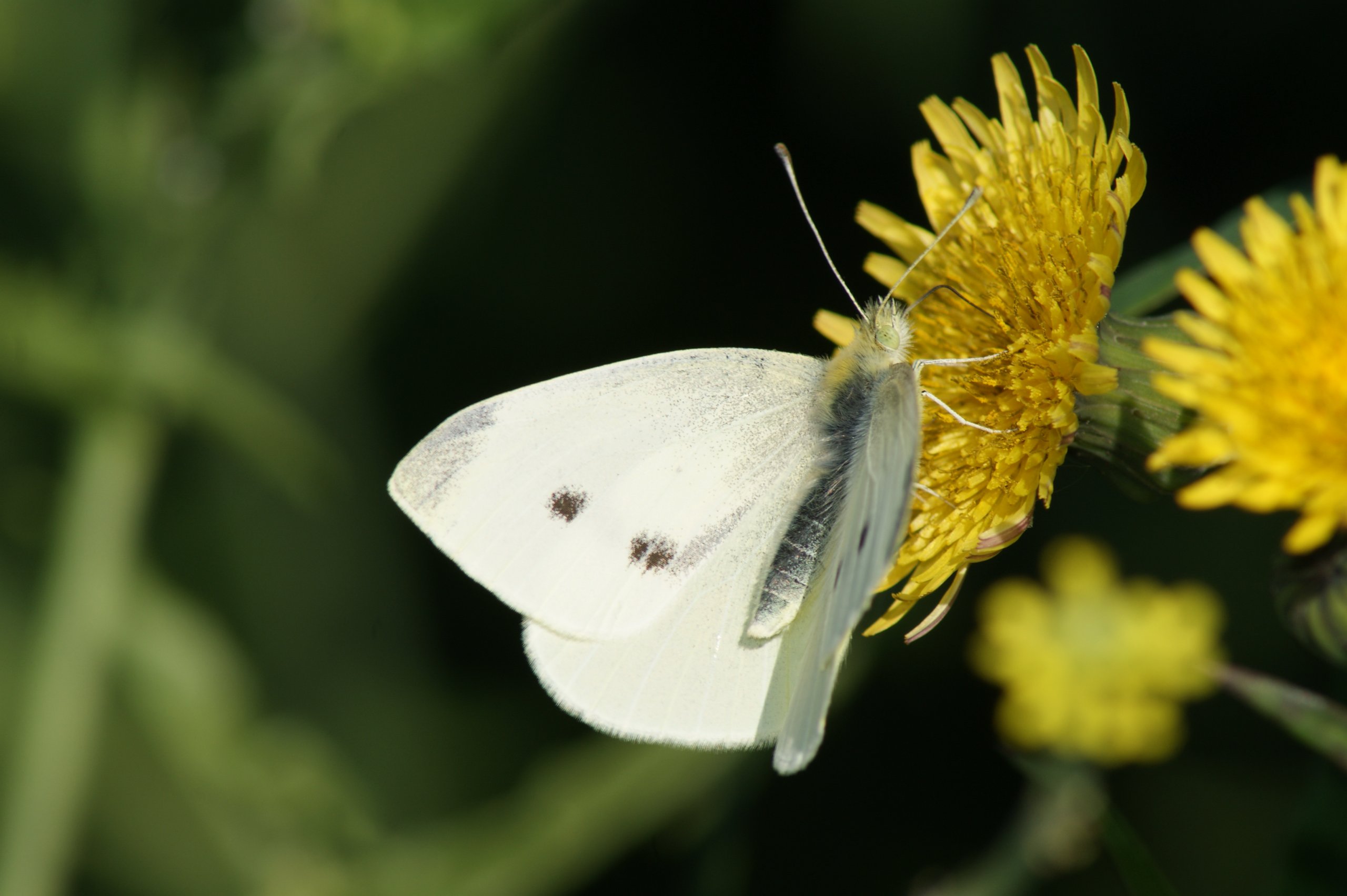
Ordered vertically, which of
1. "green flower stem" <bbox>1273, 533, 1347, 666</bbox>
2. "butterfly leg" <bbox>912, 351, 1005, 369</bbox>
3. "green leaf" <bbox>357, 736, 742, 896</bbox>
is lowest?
"green flower stem" <bbox>1273, 533, 1347, 666</bbox>

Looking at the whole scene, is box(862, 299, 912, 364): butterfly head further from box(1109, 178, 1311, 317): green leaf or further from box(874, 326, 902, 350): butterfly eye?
box(1109, 178, 1311, 317): green leaf

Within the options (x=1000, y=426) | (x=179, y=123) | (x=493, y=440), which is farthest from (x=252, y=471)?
(x=1000, y=426)

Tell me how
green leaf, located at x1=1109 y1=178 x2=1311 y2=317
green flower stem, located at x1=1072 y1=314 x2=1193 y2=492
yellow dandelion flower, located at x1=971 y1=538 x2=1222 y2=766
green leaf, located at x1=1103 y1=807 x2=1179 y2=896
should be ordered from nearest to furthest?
1. green leaf, located at x1=1103 y1=807 x2=1179 y2=896
2. green flower stem, located at x1=1072 y1=314 x2=1193 y2=492
3. green leaf, located at x1=1109 y1=178 x2=1311 y2=317
4. yellow dandelion flower, located at x1=971 y1=538 x2=1222 y2=766

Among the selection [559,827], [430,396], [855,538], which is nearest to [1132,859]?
[855,538]

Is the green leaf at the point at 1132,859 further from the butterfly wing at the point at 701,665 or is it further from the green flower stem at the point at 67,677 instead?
the green flower stem at the point at 67,677

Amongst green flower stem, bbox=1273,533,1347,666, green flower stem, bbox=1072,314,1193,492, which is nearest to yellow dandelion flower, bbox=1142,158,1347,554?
green flower stem, bbox=1273,533,1347,666

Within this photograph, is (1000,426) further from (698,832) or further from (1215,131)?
(1215,131)

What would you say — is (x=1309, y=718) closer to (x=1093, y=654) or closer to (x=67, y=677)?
(x=1093, y=654)
